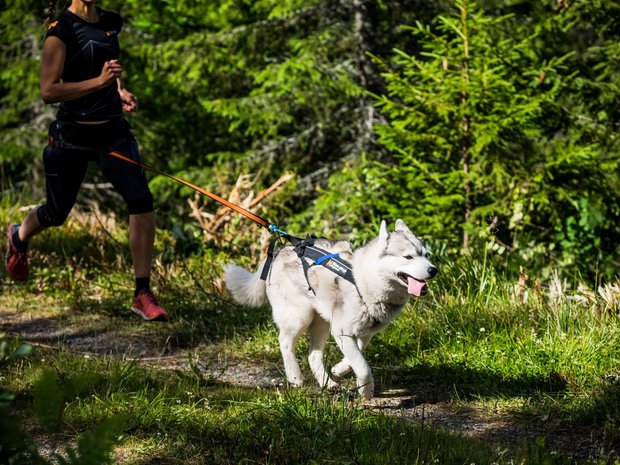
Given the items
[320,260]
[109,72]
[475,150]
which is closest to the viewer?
[320,260]

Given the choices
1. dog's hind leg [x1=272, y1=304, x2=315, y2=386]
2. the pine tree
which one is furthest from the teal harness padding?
the pine tree

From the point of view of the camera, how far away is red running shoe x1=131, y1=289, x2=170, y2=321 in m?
5.54

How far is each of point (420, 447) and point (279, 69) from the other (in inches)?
355

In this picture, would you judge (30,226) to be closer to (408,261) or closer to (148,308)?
(148,308)

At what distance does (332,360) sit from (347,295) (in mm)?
860

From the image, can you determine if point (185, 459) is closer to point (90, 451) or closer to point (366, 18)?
point (90, 451)

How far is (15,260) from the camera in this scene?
6.19 meters

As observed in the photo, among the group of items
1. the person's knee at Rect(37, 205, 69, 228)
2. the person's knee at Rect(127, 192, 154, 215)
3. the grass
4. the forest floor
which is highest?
the person's knee at Rect(127, 192, 154, 215)

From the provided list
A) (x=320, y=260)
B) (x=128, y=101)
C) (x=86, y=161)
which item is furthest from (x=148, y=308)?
(x=320, y=260)

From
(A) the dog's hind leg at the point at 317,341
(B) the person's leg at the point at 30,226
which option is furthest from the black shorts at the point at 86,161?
(A) the dog's hind leg at the point at 317,341

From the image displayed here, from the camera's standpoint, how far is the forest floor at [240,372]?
3762 millimetres

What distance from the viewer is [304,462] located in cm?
321

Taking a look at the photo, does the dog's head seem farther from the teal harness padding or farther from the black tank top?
the black tank top

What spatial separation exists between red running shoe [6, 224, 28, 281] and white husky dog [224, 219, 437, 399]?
2.47 meters
